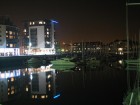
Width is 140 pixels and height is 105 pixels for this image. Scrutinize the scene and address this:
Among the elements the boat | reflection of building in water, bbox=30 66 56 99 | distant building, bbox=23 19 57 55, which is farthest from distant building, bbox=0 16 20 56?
reflection of building in water, bbox=30 66 56 99

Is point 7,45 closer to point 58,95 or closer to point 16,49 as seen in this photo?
point 16,49

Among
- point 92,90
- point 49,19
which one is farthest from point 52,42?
point 92,90

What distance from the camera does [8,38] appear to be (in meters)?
101

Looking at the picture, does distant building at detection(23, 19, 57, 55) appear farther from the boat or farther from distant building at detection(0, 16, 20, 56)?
the boat

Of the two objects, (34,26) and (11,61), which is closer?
(11,61)

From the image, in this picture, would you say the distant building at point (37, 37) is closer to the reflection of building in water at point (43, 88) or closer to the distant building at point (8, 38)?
the distant building at point (8, 38)

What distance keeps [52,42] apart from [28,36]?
15325mm

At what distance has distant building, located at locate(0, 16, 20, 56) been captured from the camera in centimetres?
9832

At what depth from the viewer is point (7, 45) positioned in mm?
100375

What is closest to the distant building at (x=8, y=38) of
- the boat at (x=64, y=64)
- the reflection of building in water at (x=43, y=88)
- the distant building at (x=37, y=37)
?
the distant building at (x=37, y=37)

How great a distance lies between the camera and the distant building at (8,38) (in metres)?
98.3

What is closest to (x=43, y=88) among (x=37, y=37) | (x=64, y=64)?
(x=64, y=64)

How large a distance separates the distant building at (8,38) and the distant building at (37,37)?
20532 millimetres

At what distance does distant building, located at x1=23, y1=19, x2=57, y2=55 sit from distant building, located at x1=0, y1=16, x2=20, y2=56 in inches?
808
